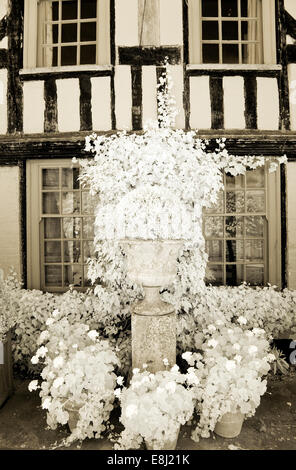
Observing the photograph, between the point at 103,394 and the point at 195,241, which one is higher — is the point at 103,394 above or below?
below

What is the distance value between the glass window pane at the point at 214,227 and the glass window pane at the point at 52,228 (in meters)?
2.22

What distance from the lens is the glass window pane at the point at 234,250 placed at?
18.1 feet

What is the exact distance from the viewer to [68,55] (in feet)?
26.2

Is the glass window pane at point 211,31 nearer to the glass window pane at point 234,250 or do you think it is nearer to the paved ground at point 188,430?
the glass window pane at point 234,250

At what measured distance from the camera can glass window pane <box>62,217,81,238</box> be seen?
5547 millimetres

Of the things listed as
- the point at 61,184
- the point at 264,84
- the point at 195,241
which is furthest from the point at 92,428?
the point at 264,84

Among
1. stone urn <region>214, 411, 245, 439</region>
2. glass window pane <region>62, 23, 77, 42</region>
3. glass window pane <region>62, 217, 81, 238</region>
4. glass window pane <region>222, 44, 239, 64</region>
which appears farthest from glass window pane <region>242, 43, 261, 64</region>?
stone urn <region>214, 411, 245, 439</region>

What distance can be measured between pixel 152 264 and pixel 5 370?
1950 mm

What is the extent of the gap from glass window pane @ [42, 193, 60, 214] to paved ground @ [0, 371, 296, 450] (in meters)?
2.63

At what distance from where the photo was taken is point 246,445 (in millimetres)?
3055
